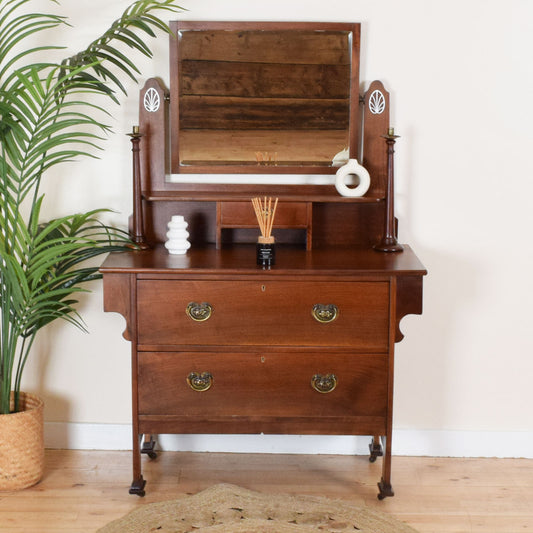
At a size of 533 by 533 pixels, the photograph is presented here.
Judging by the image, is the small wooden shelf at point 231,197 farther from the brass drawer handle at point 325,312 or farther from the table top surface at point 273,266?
the brass drawer handle at point 325,312

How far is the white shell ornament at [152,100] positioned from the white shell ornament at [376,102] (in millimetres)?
769

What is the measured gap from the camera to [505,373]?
3.25 metres

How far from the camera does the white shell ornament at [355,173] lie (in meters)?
2.99

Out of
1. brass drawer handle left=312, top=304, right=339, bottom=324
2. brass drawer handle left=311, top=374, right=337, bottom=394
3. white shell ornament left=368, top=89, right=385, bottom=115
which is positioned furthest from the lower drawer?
white shell ornament left=368, top=89, right=385, bottom=115

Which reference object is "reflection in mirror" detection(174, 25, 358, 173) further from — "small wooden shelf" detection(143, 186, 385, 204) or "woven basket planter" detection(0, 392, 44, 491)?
"woven basket planter" detection(0, 392, 44, 491)

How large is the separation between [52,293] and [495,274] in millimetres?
1642

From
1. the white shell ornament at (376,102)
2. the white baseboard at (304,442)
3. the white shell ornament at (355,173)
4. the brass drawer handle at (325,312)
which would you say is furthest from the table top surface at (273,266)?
the white baseboard at (304,442)

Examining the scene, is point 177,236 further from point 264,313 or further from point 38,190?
point 38,190

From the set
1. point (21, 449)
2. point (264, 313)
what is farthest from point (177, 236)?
point (21, 449)

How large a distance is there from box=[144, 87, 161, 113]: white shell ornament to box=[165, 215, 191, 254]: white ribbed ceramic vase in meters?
0.43

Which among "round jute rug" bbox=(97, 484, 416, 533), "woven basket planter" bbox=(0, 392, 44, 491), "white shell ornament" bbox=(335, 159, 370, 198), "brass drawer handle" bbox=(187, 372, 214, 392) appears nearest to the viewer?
"round jute rug" bbox=(97, 484, 416, 533)

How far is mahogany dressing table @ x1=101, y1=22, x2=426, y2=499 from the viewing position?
2721 millimetres

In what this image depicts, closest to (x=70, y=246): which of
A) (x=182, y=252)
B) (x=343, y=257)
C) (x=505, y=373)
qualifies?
(x=182, y=252)

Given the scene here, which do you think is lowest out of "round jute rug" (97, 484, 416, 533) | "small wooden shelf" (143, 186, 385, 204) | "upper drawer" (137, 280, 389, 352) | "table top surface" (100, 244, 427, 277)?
"round jute rug" (97, 484, 416, 533)
